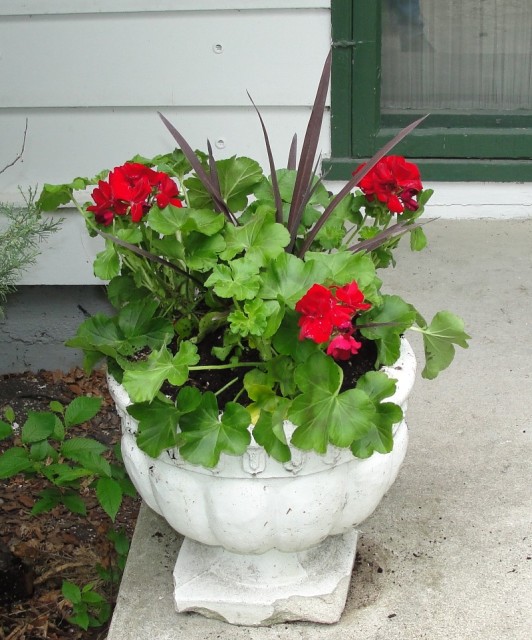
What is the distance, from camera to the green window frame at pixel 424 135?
10.2ft

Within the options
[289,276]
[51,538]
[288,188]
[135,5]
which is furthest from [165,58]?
[289,276]

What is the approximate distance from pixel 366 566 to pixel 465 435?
1.76 feet

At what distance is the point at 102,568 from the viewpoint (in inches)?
95.7

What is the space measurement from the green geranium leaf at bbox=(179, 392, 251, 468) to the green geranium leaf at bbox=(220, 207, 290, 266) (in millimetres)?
251

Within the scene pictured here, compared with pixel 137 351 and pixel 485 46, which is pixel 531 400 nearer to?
pixel 137 351

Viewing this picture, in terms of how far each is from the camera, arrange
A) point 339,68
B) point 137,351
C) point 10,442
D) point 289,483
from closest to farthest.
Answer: point 289,483, point 137,351, point 339,68, point 10,442

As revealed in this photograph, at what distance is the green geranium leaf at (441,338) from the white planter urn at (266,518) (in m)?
0.05

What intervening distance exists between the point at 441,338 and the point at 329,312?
0.32 metres

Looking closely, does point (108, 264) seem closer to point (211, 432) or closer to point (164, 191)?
point (164, 191)

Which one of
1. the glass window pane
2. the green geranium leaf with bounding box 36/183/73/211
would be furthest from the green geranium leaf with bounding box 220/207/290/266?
the glass window pane

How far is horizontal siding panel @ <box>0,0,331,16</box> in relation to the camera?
2.99 m

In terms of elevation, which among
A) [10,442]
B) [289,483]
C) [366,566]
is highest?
[289,483]

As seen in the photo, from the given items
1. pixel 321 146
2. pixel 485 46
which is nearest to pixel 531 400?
pixel 321 146

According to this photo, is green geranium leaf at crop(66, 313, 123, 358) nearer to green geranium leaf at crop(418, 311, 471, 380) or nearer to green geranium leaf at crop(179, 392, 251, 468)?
green geranium leaf at crop(179, 392, 251, 468)
